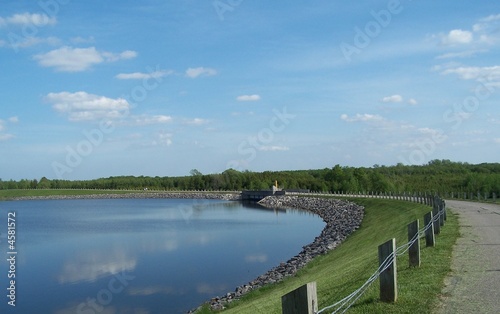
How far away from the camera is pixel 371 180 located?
325ft

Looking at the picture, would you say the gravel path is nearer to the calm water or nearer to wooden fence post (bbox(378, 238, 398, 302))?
wooden fence post (bbox(378, 238, 398, 302))

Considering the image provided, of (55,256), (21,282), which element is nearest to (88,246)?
(55,256)

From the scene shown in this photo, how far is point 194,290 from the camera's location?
23016 millimetres

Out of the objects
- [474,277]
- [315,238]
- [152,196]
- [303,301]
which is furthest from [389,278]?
[152,196]

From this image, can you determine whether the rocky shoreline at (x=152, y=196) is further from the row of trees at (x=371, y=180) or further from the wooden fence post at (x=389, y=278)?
the wooden fence post at (x=389, y=278)

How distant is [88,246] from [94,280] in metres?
14.1

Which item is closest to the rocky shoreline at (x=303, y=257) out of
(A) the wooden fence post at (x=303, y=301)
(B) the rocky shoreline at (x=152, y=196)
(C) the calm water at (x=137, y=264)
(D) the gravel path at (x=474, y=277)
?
(C) the calm water at (x=137, y=264)

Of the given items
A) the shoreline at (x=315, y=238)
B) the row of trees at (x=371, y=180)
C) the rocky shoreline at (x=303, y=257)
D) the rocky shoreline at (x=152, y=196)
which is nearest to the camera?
the rocky shoreline at (x=303, y=257)

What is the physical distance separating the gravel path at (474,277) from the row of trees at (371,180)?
40434 millimetres

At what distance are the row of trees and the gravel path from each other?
40.4 m

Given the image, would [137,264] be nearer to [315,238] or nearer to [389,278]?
[315,238]

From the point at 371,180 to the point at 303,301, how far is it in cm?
9672

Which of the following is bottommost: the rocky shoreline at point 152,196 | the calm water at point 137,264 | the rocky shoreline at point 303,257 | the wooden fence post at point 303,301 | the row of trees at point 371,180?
the calm water at point 137,264

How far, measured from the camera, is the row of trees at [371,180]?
7431 centimetres
